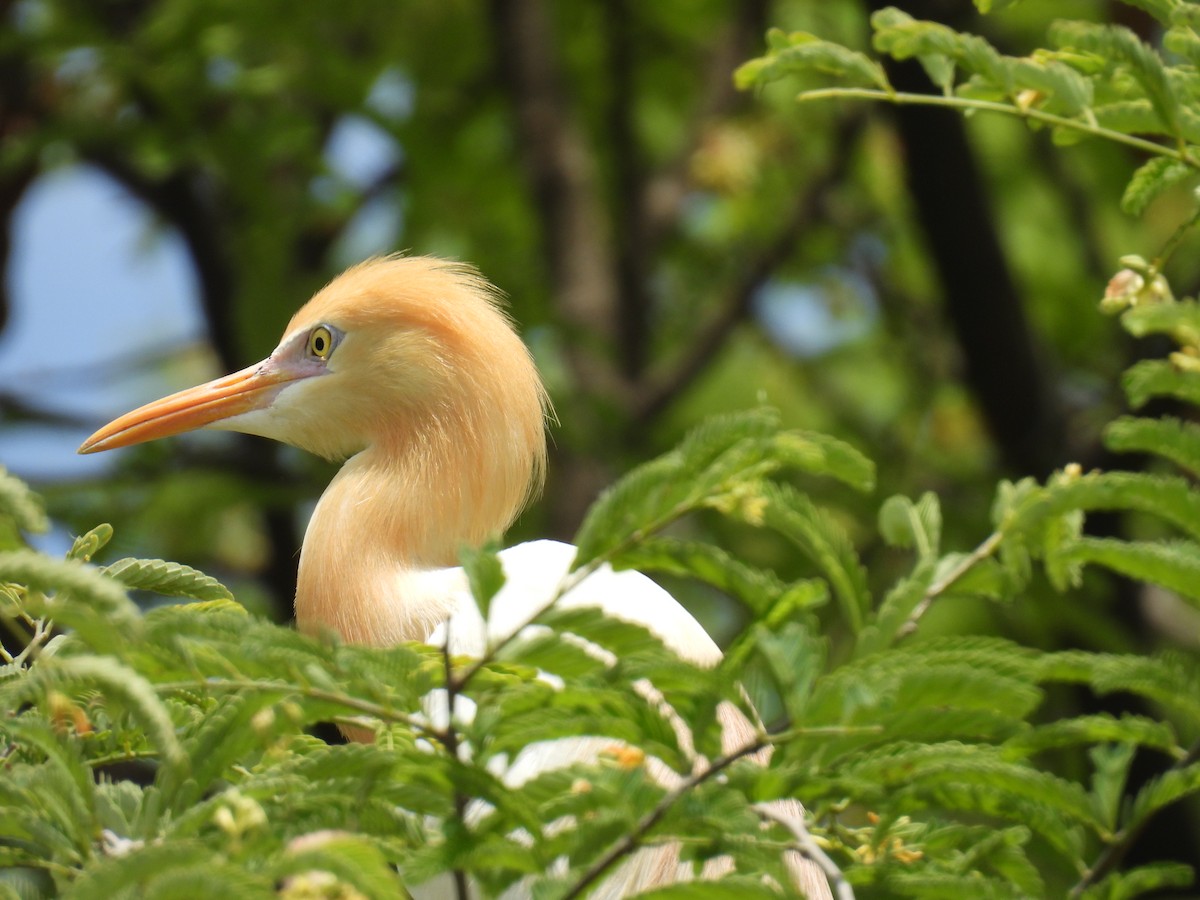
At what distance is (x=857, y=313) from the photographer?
8.66 meters

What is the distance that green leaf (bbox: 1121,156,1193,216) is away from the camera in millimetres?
2467

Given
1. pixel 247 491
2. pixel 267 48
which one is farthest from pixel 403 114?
pixel 247 491

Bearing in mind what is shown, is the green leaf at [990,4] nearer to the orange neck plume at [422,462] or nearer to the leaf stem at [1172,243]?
the leaf stem at [1172,243]

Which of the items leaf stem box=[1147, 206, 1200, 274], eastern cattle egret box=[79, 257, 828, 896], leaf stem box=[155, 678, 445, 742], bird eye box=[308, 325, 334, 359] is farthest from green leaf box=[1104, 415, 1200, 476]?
bird eye box=[308, 325, 334, 359]

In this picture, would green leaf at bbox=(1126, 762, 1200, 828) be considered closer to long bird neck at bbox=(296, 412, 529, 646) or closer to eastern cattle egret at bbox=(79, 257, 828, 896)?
eastern cattle egret at bbox=(79, 257, 828, 896)

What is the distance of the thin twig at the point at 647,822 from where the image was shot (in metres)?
1.79

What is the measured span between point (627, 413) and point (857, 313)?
1921mm

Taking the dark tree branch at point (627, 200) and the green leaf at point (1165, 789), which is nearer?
the green leaf at point (1165, 789)

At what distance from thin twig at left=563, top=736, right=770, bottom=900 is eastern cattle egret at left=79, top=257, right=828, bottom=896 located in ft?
5.63

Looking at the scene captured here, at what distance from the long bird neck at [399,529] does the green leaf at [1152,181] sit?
1900 millimetres

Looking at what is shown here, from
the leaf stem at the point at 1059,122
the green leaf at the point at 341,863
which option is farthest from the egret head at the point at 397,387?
the green leaf at the point at 341,863

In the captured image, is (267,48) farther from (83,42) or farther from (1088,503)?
(1088,503)

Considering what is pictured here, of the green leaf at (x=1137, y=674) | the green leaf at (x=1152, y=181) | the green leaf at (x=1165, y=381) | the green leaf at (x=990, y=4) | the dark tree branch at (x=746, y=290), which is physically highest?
the green leaf at (x=990, y=4)

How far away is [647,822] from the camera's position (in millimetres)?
1794
